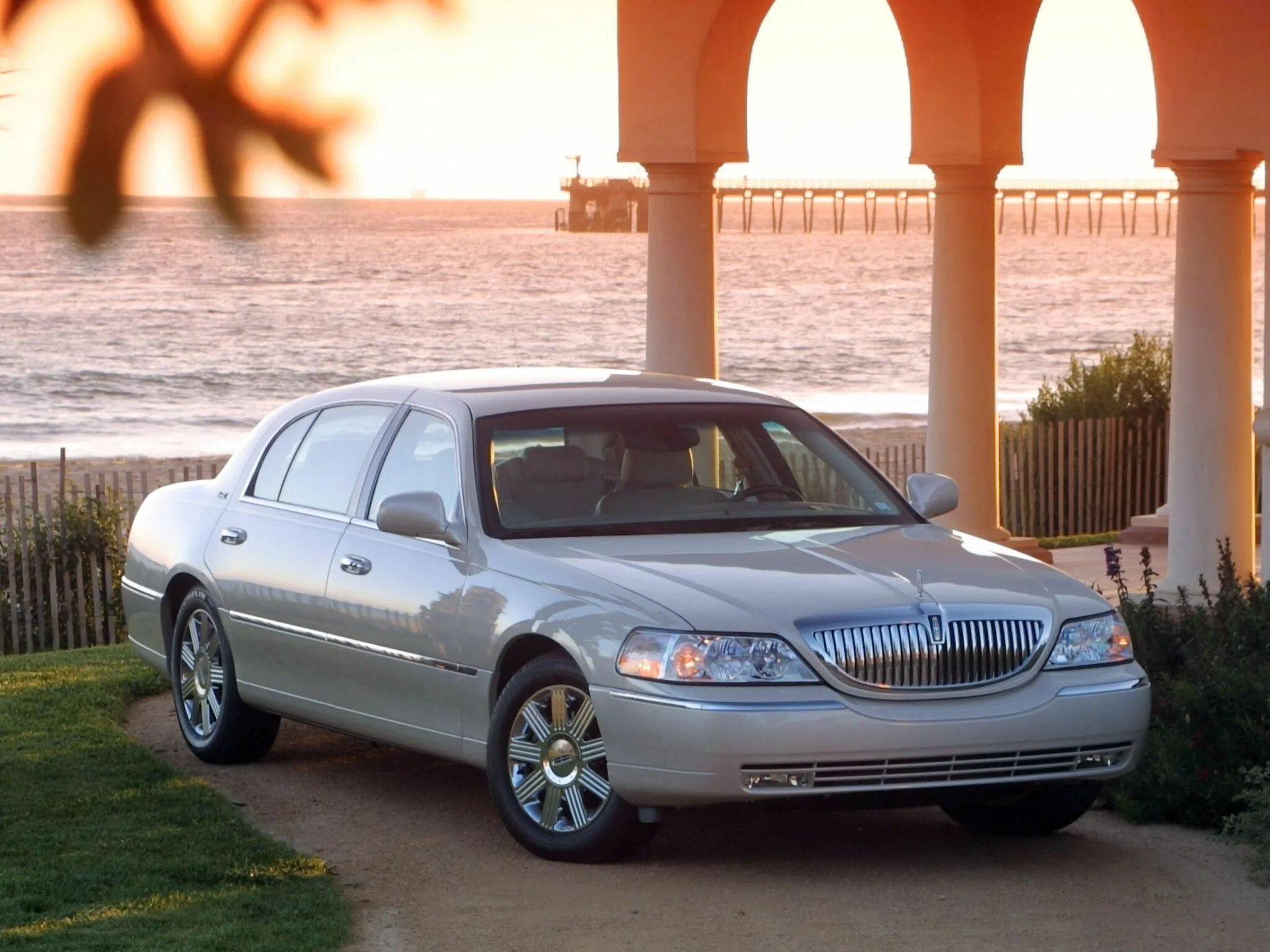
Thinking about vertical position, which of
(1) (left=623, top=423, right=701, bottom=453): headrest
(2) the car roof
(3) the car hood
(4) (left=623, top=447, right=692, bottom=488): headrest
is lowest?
(3) the car hood

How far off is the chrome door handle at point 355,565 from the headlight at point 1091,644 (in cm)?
242

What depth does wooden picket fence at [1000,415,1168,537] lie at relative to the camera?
2033 centimetres

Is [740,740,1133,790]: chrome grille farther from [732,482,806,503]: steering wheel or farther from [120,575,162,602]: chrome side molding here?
[120,575,162,602]: chrome side molding

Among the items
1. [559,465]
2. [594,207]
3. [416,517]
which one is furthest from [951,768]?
[594,207]

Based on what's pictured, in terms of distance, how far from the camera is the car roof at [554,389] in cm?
732

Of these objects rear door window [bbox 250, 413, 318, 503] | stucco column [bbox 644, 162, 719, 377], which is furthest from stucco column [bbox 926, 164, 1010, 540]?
rear door window [bbox 250, 413, 318, 503]

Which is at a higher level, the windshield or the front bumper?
the windshield

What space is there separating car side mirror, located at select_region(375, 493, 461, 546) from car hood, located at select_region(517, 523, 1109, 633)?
0.28 meters

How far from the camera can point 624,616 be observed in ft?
19.6

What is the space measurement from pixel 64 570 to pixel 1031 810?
36.3 ft

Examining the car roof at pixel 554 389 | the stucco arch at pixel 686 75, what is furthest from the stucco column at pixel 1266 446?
the car roof at pixel 554 389

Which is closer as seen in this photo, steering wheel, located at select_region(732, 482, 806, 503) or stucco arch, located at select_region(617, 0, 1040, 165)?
steering wheel, located at select_region(732, 482, 806, 503)

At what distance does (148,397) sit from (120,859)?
3727 mm

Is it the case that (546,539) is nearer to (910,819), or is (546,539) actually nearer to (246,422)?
(910,819)
